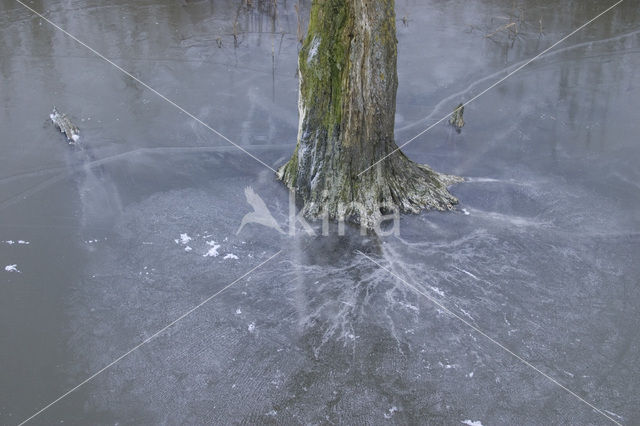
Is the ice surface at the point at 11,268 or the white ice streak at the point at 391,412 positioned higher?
the ice surface at the point at 11,268

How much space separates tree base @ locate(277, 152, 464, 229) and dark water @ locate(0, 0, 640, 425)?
0.19 m

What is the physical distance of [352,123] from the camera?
19.2ft

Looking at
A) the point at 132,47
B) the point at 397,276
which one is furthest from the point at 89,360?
the point at 132,47

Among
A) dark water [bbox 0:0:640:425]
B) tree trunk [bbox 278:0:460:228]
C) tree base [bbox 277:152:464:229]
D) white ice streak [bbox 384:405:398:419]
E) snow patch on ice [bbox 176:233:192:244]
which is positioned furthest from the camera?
tree base [bbox 277:152:464:229]

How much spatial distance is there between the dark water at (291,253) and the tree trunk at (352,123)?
28 cm

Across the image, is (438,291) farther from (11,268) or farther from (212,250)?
(11,268)

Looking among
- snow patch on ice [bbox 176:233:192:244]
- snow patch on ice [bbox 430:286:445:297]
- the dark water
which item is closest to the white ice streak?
the dark water

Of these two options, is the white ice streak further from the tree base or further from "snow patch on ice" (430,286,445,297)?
the tree base

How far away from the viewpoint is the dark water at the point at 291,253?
4.36 metres

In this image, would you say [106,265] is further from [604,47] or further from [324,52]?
[604,47]

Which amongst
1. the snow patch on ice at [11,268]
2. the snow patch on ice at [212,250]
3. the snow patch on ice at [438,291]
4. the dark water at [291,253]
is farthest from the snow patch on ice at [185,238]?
the snow patch on ice at [438,291]

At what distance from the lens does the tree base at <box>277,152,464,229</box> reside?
6.10 metres

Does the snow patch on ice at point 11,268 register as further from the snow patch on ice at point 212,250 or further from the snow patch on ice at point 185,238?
the snow patch on ice at point 212,250

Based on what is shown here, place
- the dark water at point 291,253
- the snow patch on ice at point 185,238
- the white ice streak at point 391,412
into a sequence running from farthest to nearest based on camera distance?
the snow patch on ice at point 185,238, the dark water at point 291,253, the white ice streak at point 391,412
